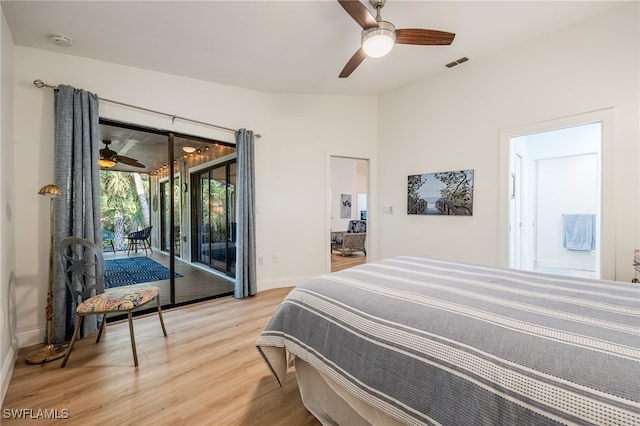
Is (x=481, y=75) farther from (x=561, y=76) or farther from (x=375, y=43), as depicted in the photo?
(x=375, y=43)

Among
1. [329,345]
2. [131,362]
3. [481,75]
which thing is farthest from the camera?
[481,75]

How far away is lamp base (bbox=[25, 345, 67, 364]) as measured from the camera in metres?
2.01

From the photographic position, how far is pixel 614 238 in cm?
247

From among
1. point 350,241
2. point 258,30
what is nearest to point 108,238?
point 350,241

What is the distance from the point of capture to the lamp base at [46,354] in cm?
201

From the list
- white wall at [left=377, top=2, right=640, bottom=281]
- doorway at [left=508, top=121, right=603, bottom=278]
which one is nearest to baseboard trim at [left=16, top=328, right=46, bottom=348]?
white wall at [left=377, top=2, right=640, bottom=281]

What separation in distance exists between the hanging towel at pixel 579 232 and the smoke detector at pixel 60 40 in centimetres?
764

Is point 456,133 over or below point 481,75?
below

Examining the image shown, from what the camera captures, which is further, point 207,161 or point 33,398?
point 207,161

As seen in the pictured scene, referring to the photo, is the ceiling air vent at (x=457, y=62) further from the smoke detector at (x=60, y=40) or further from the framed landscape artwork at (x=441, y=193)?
the smoke detector at (x=60, y=40)

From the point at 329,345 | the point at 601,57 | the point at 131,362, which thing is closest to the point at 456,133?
the point at 601,57

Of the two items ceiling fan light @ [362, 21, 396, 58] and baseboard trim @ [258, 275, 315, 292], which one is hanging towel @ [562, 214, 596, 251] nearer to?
baseboard trim @ [258, 275, 315, 292]

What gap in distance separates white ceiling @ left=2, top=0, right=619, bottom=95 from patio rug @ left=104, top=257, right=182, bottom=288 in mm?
3147

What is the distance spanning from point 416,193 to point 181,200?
15.0 feet
